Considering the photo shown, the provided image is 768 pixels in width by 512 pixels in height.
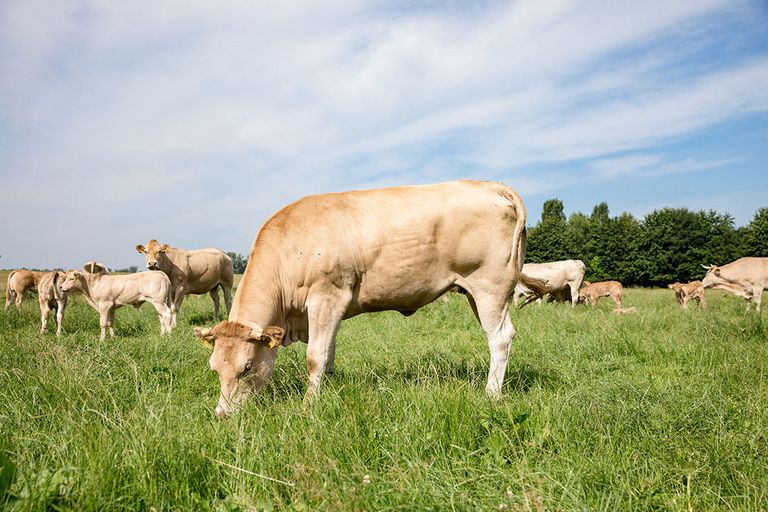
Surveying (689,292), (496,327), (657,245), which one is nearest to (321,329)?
(496,327)

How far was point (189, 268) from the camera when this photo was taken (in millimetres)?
15586

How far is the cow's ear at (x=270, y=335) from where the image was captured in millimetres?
4586

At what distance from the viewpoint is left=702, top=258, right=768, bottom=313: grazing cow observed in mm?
19031

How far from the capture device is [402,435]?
3.19 metres

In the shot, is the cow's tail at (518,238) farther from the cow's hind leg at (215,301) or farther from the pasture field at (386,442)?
the cow's hind leg at (215,301)

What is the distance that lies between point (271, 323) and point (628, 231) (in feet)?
188

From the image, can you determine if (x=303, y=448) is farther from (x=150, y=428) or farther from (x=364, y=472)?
(x=150, y=428)

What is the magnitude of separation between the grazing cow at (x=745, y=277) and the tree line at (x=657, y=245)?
31.6 m

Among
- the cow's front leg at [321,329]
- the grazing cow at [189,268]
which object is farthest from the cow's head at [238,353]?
the grazing cow at [189,268]

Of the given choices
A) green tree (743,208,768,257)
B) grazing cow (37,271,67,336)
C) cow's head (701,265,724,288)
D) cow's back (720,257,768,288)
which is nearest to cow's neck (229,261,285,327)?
grazing cow (37,271,67,336)

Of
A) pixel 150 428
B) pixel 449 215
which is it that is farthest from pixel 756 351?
pixel 150 428

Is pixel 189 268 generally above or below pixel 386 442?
above

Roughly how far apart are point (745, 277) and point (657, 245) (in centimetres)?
3380

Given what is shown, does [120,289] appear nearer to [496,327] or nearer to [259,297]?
[259,297]
